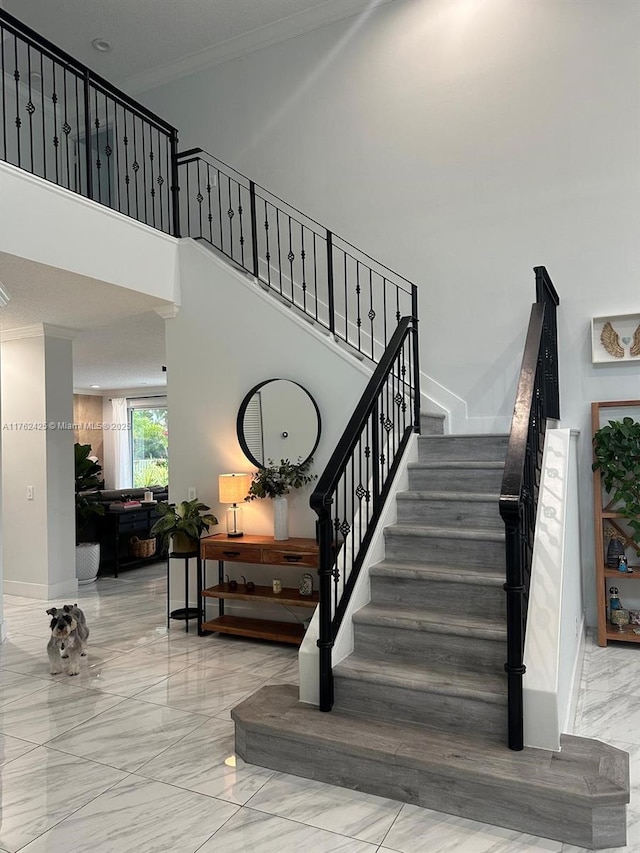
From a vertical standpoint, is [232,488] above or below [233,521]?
above

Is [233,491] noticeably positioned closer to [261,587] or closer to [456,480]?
[261,587]

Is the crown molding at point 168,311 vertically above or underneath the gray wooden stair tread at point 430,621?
above

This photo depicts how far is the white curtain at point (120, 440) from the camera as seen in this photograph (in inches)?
506

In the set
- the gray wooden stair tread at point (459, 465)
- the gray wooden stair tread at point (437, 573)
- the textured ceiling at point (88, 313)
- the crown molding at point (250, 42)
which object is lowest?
the gray wooden stair tread at point (437, 573)

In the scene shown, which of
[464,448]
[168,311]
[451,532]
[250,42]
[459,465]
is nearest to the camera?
[451,532]

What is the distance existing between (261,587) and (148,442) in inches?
339

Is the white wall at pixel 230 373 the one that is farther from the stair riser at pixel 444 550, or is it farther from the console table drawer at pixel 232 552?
the stair riser at pixel 444 550

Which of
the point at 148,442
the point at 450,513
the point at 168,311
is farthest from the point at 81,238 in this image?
the point at 148,442

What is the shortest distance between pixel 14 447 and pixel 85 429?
20.8ft

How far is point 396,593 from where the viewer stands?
335 cm

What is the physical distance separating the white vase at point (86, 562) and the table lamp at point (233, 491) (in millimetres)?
2869

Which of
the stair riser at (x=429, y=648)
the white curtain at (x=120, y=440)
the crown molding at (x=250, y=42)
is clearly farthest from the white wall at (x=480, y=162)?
the white curtain at (x=120, y=440)

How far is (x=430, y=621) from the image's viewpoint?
3.04 meters

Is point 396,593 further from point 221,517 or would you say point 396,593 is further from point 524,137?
point 524,137
